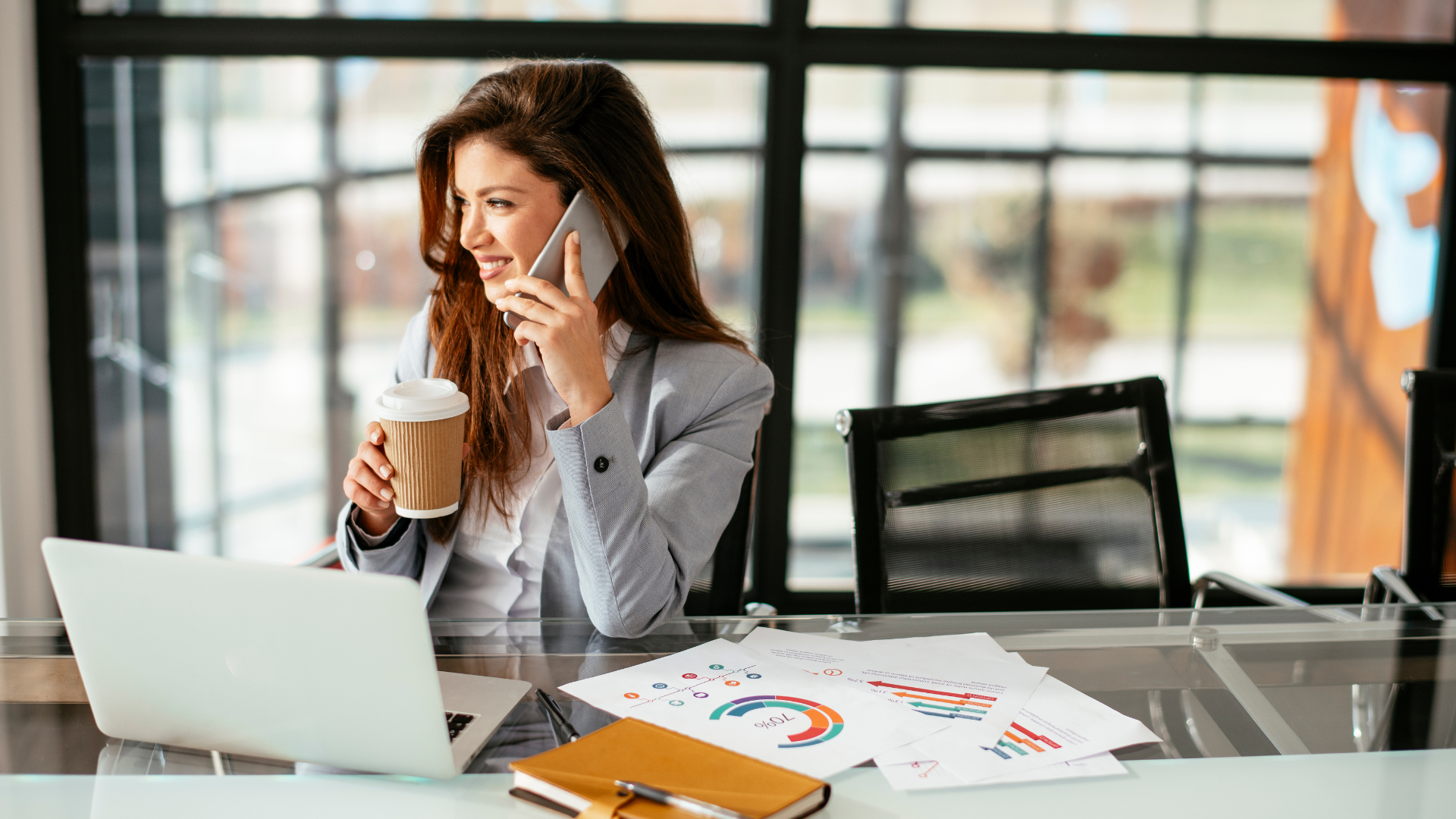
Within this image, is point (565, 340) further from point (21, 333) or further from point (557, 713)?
point (21, 333)

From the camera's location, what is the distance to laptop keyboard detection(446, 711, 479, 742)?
92cm

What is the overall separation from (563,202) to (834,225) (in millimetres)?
1644

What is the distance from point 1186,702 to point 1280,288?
2625 millimetres

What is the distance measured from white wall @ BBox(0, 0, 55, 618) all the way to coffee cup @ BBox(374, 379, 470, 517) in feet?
6.50

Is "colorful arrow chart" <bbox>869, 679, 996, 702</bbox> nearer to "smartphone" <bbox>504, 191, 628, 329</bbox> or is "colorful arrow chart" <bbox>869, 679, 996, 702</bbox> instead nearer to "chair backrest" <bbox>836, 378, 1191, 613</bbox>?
"chair backrest" <bbox>836, 378, 1191, 613</bbox>

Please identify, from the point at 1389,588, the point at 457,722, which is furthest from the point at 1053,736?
the point at 1389,588

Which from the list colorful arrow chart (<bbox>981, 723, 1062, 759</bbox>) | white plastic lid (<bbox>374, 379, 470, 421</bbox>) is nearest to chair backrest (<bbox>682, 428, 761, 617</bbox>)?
white plastic lid (<bbox>374, 379, 470, 421</bbox>)

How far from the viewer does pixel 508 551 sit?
149 centimetres

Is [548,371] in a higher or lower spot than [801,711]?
higher

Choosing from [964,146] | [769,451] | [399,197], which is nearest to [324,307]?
[399,197]

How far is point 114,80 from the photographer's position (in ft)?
8.86

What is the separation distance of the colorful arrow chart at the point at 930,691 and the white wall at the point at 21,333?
7.91 feet

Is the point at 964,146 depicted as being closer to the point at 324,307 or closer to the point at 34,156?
the point at 324,307

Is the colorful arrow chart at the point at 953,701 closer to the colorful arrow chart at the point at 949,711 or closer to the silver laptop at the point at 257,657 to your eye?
the colorful arrow chart at the point at 949,711
